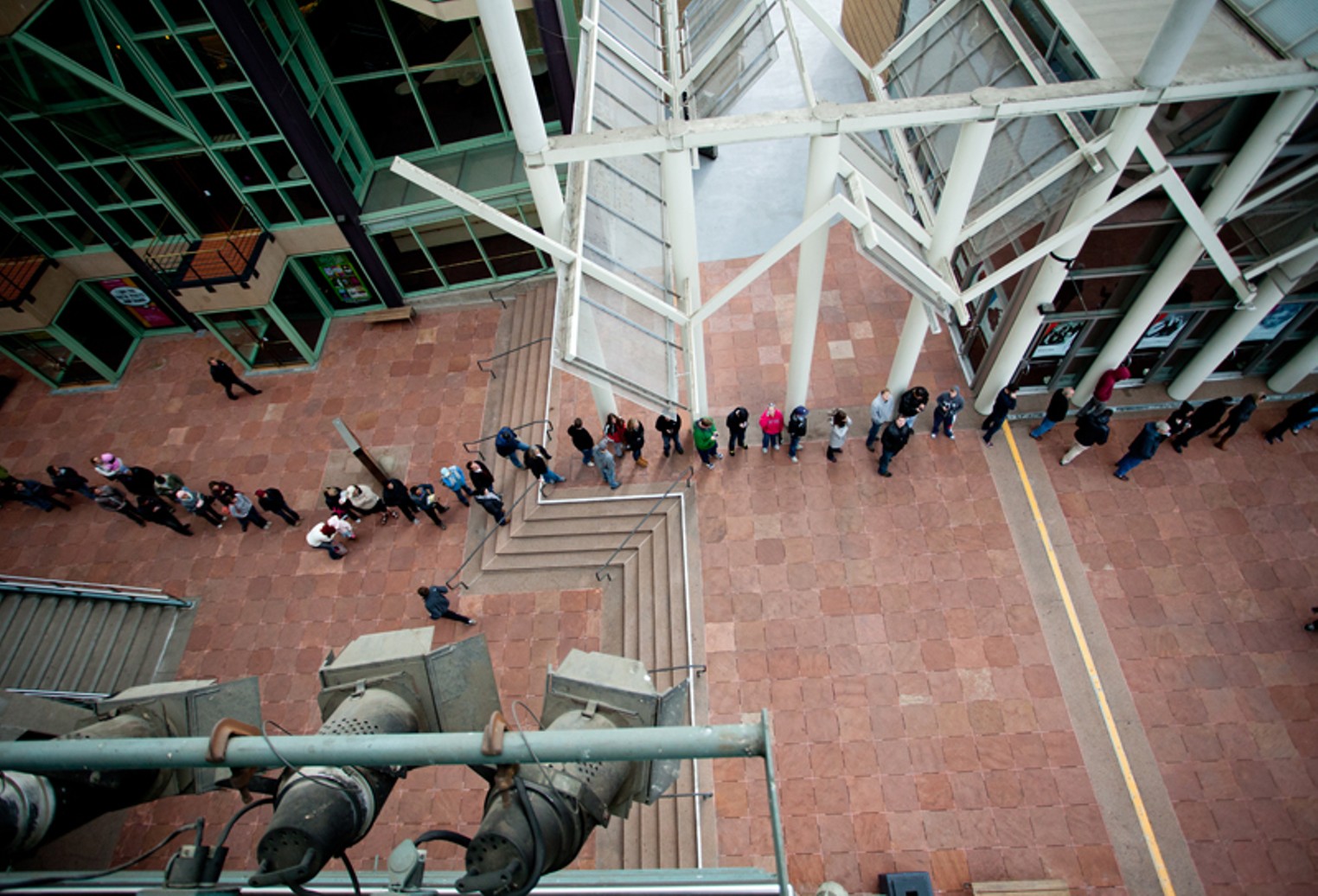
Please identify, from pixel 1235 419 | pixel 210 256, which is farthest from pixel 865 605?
pixel 210 256

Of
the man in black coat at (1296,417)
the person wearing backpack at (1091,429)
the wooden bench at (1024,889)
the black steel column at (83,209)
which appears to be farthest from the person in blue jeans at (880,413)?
the black steel column at (83,209)

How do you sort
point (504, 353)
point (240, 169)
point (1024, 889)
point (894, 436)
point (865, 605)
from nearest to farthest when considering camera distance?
point (1024, 889) → point (865, 605) → point (894, 436) → point (240, 169) → point (504, 353)

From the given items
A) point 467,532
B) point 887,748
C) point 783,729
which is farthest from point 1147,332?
point 467,532

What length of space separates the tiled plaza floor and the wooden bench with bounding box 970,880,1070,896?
0.25 metres

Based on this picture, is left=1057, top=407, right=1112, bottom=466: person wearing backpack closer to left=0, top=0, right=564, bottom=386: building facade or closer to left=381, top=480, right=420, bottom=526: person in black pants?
left=0, top=0, right=564, bottom=386: building facade

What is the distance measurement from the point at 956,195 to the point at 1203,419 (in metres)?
6.61

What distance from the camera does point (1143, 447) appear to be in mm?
11953

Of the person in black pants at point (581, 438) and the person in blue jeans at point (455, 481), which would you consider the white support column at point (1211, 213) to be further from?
the person in blue jeans at point (455, 481)

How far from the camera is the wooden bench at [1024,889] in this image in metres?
9.23

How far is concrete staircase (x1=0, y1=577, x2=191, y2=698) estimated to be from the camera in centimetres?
1249

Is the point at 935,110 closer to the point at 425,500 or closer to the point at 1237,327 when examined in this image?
the point at 1237,327

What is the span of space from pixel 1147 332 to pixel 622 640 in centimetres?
1097

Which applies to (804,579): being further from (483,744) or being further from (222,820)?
(222,820)

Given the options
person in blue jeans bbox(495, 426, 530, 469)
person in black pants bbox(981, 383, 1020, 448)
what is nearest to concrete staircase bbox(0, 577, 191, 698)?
person in blue jeans bbox(495, 426, 530, 469)
